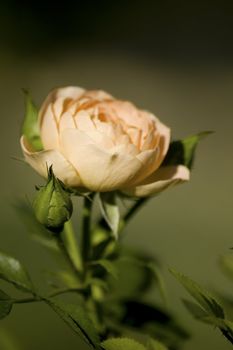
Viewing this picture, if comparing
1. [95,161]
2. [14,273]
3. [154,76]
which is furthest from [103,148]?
[154,76]

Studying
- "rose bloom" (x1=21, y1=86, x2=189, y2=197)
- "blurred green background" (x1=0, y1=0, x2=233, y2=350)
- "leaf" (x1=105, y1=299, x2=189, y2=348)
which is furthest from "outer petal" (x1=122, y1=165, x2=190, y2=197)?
"blurred green background" (x1=0, y1=0, x2=233, y2=350)

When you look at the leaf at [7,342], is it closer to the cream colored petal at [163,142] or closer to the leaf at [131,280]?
the leaf at [131,280]

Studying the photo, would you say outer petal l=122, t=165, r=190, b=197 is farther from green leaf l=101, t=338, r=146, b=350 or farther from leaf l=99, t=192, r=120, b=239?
green leaf l=101, t=338, r=146, b=350

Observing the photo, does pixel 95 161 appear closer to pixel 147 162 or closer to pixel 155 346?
pixel 147 162

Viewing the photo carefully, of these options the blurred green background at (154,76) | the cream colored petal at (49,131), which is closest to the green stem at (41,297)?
the cream colored petal at (49,131)

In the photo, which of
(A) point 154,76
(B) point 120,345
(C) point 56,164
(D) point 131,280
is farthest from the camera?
(A) point 154,76

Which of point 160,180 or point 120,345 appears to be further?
point 160,180

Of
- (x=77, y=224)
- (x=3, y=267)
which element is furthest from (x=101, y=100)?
(x=77, y=224)

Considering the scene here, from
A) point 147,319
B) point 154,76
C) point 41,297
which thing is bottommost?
point 154,76
